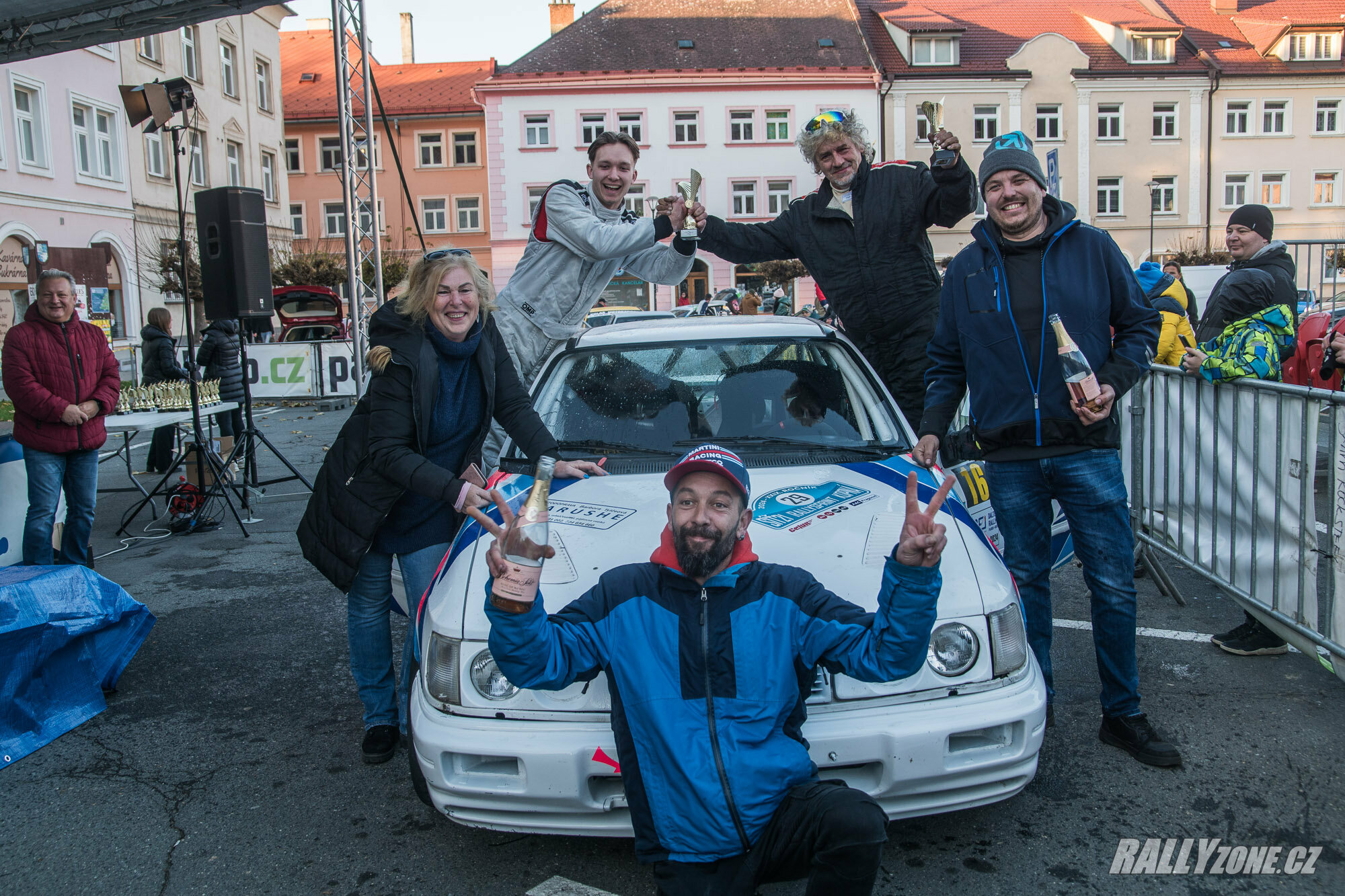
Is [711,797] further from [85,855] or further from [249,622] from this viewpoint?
[249,622]

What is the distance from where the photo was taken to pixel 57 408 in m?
5.29

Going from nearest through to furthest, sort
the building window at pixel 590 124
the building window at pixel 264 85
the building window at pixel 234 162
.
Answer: the building window at pixel 234 162
the building window at pixel 264 85
the building window at pixel 590 124

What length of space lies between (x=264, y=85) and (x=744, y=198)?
17.6 meters

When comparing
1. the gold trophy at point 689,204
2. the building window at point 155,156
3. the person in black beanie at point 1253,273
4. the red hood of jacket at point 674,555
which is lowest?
the red hood of jacket at point 674,555

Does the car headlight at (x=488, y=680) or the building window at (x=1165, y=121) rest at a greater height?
the building window at (x=1165, y=121)

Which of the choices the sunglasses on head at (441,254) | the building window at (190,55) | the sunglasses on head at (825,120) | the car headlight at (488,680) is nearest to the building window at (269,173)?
the building window at (190,55)

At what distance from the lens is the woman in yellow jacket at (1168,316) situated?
5.89 meters

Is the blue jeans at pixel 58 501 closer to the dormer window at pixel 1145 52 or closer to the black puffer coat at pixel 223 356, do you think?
the black puffer coat at pixel 223 356

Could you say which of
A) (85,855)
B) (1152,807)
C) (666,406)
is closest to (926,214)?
(666,406)

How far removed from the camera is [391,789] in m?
3.25

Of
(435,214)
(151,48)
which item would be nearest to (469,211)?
(435,214)

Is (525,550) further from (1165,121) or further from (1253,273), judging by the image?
(1165,121)

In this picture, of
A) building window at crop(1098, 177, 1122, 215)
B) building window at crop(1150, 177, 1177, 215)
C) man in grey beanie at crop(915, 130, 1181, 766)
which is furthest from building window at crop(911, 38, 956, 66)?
man in grey beanie at crop(915, 130, 1181, 766)

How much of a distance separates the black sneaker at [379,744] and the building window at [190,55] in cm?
2951
